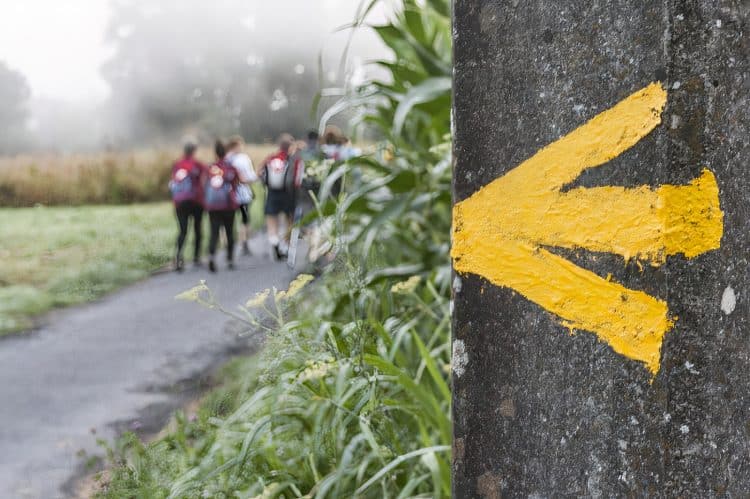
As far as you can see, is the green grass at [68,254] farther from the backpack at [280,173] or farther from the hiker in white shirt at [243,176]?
the backpack at [280,173]

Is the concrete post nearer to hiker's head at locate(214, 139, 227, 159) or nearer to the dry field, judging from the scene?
hiker's head at locate(214, 139, 227, 159)

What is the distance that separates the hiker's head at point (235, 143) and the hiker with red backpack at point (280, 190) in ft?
0.22

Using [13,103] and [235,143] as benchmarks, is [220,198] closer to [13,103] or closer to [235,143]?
[235,143]

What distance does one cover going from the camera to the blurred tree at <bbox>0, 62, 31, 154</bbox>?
3.01 ft

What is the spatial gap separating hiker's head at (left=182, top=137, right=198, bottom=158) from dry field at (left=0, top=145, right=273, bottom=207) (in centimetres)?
5

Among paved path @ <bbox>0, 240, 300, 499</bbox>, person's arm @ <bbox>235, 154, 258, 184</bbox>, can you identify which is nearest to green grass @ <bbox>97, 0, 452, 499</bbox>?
paved path @ <bbox>0, 240, 300, 499</bbox>

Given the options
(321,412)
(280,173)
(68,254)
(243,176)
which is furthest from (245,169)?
(321,412)

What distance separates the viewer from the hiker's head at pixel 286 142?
1257 mm

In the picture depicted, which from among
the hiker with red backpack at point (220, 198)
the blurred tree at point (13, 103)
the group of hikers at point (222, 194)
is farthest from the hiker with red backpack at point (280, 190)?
the blurred tree at point (13, 103)

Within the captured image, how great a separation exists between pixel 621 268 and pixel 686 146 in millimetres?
169

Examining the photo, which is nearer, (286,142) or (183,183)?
(183,183)

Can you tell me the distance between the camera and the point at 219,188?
1021mm

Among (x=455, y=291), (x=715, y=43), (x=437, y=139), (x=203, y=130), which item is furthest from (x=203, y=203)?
(x=437, y=139)

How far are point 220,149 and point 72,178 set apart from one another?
0.23 meters
